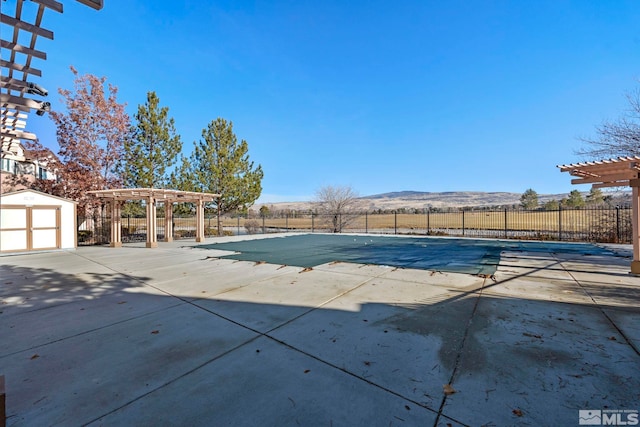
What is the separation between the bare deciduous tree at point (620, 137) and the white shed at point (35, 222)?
2186cm

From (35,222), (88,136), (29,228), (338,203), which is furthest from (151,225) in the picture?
(338,203)

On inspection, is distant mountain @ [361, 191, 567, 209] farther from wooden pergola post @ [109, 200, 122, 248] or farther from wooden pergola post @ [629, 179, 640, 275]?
wooden pergola post @ [629, 179, 640, 275]

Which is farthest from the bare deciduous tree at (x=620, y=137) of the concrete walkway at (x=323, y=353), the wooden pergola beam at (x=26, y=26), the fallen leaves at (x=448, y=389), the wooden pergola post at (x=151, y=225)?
the wooden pergola post at (x=151, y=225)

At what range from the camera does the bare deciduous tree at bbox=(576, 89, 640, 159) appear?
10.0 meters

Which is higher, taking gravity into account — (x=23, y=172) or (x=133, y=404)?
(x=23, y=172)

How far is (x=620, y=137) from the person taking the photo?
10367mm

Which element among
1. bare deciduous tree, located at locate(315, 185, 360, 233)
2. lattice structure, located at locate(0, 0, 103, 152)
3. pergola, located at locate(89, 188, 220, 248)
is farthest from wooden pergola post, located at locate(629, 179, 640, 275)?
bare deciduous tree, located at locate(315, 185, 360, 233)

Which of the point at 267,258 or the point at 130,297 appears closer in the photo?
the point at 130,297

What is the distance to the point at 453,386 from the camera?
206 cm

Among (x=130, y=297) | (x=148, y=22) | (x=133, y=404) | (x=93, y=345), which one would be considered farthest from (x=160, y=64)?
(x=133, y=404)

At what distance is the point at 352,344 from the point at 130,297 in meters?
3.91

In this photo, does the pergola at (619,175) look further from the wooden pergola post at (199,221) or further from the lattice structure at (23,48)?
the wooden pergola post at (199,221)

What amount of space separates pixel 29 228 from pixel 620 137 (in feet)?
75.6

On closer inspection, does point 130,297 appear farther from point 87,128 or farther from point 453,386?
point 87,128
